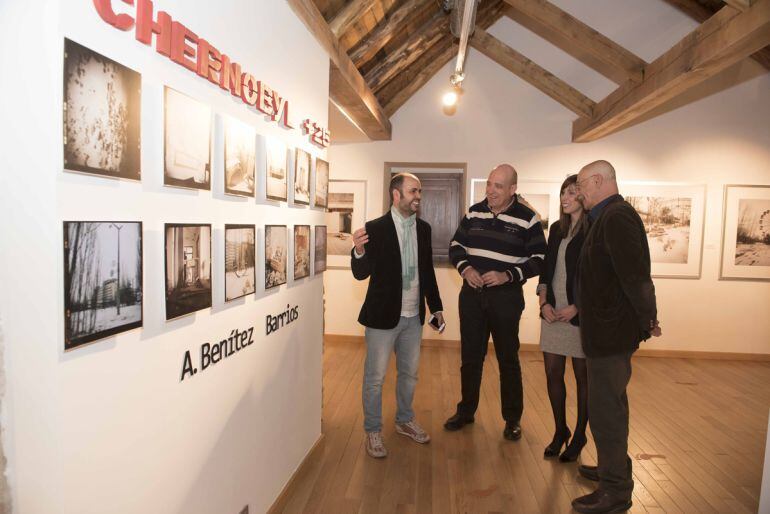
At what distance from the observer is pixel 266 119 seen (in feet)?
6.91

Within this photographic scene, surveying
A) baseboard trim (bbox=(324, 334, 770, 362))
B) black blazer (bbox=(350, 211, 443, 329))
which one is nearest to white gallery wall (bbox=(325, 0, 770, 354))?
baseboard trim (bbox=(324, 334, 770, 362))

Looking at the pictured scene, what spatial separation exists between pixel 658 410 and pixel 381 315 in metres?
2.74

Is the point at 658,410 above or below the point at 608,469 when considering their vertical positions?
below

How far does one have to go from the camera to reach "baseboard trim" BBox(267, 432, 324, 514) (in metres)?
2.36

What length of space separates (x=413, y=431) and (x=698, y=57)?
10.5ft

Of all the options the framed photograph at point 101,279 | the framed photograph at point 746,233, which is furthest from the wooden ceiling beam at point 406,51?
the framed photograph at point 746,233

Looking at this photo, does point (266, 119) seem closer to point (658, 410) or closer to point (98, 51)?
point (98, 51)

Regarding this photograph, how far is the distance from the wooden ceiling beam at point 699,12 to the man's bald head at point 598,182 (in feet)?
13.9

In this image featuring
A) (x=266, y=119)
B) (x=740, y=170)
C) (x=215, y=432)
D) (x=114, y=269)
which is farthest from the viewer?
(x=740, y=170)

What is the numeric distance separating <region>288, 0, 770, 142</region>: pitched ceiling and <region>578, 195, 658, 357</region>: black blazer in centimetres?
151

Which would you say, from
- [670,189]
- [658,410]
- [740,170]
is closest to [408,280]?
[658,410]

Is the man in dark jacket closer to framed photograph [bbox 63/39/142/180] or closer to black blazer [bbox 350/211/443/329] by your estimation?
black blazer [bbox 350/211/443/329]

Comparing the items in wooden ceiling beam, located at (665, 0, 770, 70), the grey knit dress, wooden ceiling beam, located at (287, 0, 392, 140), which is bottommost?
the grey knit dress

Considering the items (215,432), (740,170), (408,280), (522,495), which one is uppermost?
(740,170)
